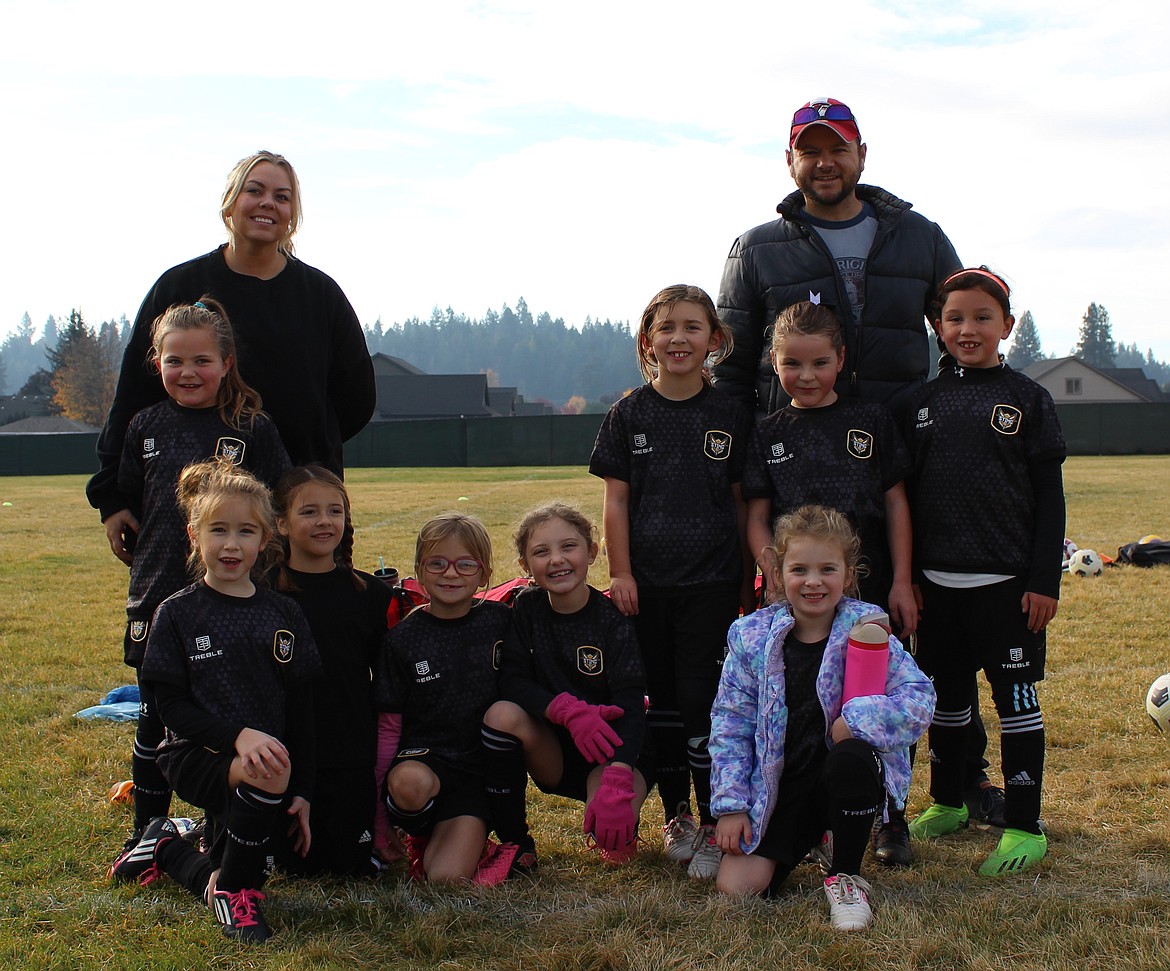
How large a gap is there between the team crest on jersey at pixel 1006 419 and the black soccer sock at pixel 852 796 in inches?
43.8

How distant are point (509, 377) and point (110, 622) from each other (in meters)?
142

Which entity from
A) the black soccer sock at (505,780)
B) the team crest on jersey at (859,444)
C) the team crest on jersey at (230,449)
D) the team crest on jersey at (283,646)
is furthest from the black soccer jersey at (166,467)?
the team crest on jersey at (859,444)

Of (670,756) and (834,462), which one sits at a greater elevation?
(834,462)

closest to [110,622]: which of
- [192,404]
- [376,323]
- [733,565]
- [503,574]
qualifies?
[503,574]

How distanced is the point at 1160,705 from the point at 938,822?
1.57 meters

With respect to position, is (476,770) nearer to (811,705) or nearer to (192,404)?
(811,705)

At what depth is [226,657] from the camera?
3.02 meters

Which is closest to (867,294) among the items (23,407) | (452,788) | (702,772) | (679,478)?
(679,478)

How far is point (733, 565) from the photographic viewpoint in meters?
3.54

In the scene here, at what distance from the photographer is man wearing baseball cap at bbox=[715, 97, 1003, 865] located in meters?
3.69

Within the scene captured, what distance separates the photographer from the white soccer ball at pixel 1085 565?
8547 millimetres

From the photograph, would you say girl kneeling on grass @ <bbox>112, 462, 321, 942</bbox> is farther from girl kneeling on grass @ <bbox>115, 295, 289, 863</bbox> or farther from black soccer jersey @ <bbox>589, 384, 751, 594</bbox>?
black soccer jersey @ <bbox>589, 384, 751, 594</bbox>

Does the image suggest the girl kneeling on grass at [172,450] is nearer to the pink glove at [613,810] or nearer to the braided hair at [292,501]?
the braided hair at [292,501]

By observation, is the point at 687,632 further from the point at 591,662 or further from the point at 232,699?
the point at 232,699
